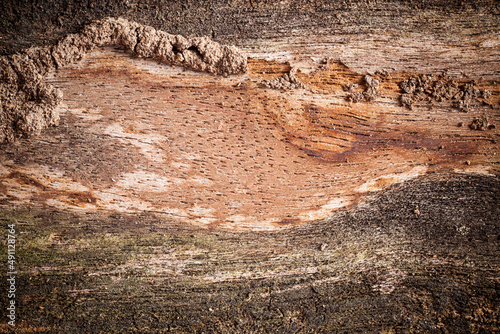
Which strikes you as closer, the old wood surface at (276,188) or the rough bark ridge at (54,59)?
the rough bark ridge at (54,59)

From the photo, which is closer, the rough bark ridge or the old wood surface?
the rough bark ridge

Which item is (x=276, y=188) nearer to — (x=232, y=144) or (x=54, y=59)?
(x=232, y=144)

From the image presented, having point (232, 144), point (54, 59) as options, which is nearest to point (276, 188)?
point (232, 144)

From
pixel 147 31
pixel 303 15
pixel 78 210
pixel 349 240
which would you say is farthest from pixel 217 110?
pixel 349 240

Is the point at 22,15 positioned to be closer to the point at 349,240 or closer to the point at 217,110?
the point at 217,110
